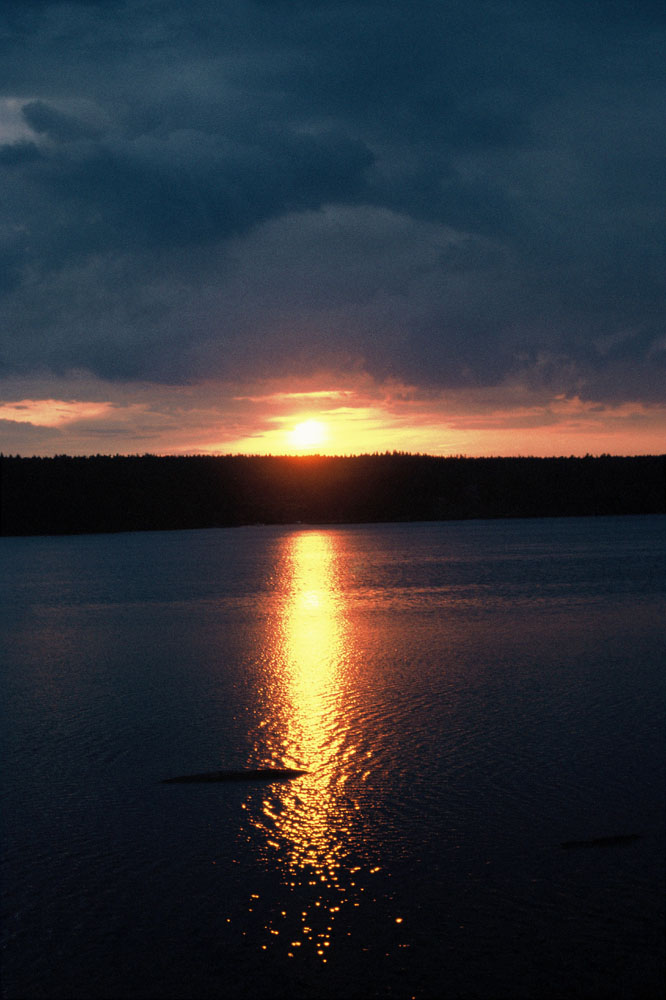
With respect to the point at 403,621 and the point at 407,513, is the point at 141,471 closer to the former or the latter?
the point at 407,513

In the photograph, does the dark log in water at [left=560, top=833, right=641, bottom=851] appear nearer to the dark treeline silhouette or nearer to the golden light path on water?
the golden light path on water

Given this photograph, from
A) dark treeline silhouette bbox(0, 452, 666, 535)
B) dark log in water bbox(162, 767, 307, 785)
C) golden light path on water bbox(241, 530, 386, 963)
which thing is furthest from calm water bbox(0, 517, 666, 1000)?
dark treeline silhouette bbox(0, 452, 666, 535)

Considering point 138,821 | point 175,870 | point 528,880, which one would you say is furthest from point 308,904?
point 138,821

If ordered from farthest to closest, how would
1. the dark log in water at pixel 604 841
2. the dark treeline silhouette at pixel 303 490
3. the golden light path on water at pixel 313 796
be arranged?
the dark treeline silhouette at pixel 303 490 < the dark log in water at pixel 604 841 < the golden light path on water at pixel 313 796

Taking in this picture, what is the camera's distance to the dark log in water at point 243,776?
8867 millimetres

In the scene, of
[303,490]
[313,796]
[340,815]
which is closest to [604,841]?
[340,815]

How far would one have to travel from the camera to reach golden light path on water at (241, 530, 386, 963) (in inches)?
235

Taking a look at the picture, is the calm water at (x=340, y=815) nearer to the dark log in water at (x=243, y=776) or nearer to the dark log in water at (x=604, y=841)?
the dark log in water at (x=604, y=841)

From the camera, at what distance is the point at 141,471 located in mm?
131250

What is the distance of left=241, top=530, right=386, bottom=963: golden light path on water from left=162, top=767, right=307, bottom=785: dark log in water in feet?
0.61

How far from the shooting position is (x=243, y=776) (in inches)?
352

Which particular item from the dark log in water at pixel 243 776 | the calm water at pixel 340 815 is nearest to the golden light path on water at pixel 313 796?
the calm water at pixel 340 815

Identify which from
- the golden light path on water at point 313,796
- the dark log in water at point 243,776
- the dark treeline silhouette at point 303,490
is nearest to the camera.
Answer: the golden light path on water at point 313,796

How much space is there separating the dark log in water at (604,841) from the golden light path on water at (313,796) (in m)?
1.58
